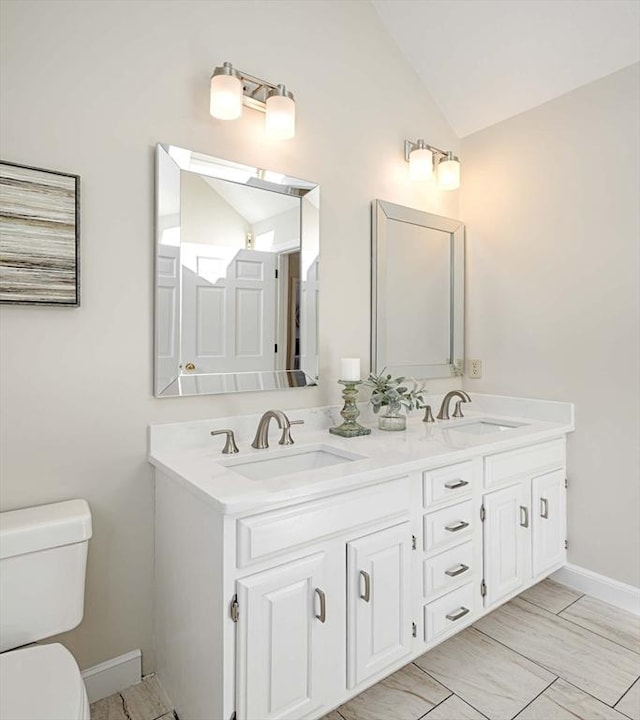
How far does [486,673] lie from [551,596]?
2.21 feet

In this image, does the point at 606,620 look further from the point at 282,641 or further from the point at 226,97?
the point at 226,97

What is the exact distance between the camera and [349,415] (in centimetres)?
193

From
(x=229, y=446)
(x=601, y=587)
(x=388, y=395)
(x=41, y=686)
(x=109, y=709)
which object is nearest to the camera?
(x=41, y=686)

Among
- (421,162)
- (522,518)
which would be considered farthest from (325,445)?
(421,162)

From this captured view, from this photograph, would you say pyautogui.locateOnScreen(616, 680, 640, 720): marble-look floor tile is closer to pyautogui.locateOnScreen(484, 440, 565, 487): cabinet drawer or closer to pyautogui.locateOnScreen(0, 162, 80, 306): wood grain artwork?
pyautogui.locateOnScreen(484, 440, 565, 487): cabinet drawer

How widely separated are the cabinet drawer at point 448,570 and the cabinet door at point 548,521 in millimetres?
458

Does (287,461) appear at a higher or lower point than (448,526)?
higher

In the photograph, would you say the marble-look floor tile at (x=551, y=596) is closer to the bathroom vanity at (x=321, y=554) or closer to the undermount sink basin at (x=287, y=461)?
the bathroom vanity at (x=321, y=554)

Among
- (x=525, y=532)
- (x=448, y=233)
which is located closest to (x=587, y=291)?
(x=448, y=233)

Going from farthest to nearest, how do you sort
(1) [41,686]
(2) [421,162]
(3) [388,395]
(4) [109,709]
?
(2) [421,162] < (3) [388,395] < (4) [109,709] < (1) [41,686]

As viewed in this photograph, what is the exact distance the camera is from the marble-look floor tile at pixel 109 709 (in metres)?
1.47

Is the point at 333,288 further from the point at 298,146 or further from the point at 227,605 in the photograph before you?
the point at 227,605

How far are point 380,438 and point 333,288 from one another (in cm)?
68

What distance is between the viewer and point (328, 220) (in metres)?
2.08
